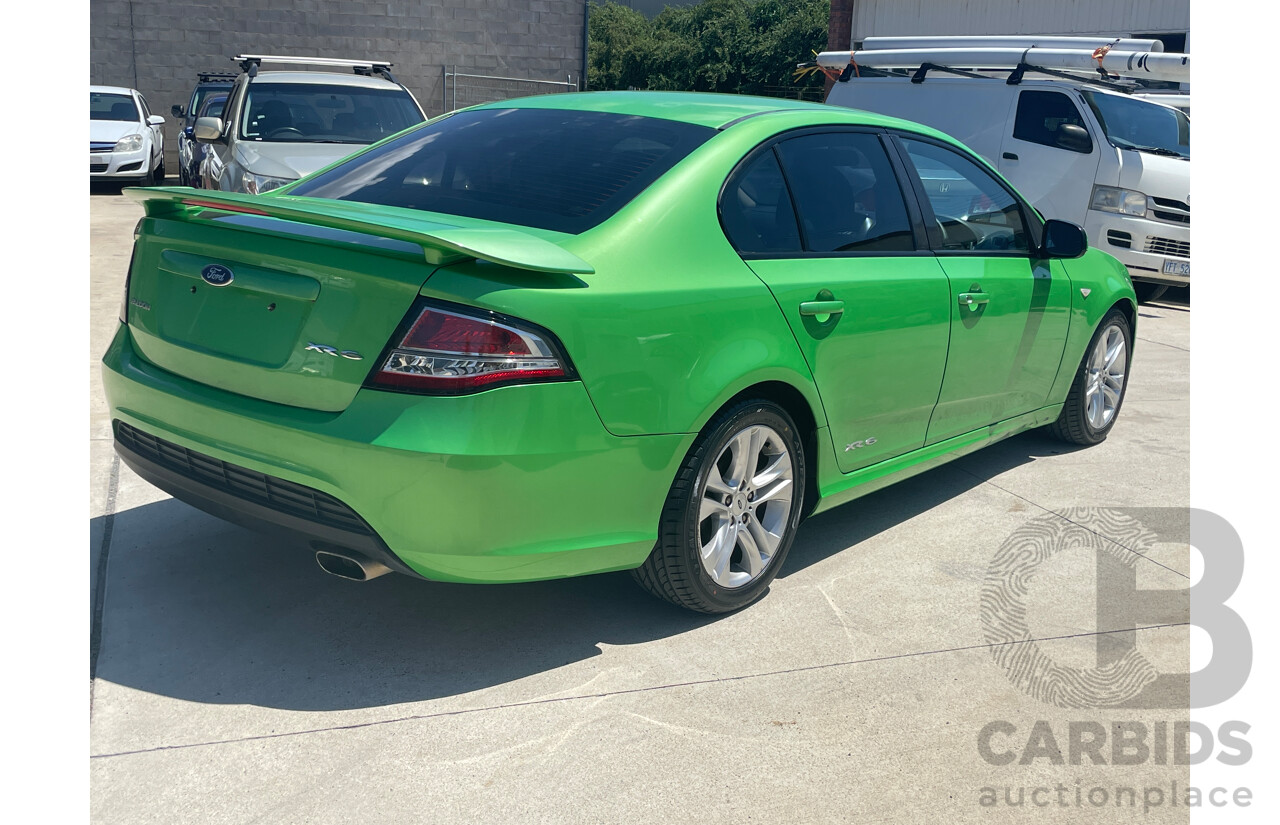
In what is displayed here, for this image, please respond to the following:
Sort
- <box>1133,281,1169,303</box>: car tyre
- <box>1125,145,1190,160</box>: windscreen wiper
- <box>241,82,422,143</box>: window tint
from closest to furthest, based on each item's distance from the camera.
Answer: <box>241,82,422,143</box>: window tint < <box>1125,145,1190,160</box>: windscreen wiper < <box>1133,281,1169,303</box>: car tyre

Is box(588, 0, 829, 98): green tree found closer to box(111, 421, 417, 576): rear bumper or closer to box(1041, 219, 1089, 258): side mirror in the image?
box(1041, 219, 1089, 258): side mirror

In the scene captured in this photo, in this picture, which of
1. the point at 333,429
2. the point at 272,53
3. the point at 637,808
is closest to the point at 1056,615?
the point at 637,808

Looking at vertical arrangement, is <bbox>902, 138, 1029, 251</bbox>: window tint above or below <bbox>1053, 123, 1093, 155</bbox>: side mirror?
below

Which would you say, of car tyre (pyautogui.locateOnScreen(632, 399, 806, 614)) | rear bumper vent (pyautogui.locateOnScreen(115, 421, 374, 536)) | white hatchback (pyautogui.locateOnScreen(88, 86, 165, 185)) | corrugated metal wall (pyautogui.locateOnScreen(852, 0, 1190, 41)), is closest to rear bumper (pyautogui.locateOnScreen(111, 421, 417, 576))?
rear bumper vent (pyautogui.locateOnScreen(115, 421, 374, 536))

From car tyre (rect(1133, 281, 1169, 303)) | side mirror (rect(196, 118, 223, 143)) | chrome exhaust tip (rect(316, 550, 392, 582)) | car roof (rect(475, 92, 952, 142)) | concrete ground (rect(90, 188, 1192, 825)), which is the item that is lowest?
concrete ground (rect(90, 188, 1192, 825))

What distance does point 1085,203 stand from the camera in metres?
10.7

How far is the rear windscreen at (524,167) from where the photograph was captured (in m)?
3.37

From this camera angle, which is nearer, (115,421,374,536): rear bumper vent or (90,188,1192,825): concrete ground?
(90,188,1192,825): concrete ground

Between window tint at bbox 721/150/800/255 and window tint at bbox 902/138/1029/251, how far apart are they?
34.9 inches

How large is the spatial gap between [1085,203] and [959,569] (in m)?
7.67

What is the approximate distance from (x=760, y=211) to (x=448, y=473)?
55.9 inches

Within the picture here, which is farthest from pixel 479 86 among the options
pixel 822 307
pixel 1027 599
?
pixel 1027 599

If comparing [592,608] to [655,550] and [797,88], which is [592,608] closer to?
[655,550]

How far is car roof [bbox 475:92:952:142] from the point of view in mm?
3799
